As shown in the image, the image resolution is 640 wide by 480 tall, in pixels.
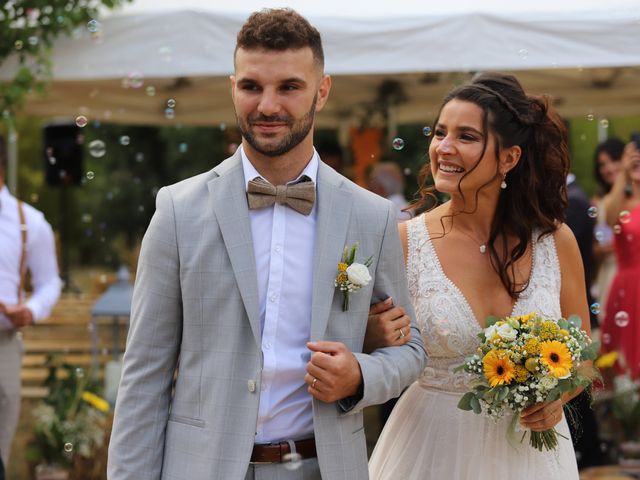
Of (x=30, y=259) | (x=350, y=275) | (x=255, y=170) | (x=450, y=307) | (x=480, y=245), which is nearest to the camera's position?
(x=350, y=275)

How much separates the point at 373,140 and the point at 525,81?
6.01 feet

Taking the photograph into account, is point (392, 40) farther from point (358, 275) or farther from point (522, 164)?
point (358, 275)

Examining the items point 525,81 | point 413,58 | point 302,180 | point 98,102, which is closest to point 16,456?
point 98,102

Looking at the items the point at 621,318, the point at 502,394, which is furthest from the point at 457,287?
the point at 621,318

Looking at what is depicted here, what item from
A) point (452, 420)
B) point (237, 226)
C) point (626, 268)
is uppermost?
point (237, 226)

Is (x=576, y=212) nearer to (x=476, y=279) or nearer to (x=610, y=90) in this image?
(x=476, y=279)

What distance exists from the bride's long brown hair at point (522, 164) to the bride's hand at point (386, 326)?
0.76m

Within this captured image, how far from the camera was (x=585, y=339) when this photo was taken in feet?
10.0

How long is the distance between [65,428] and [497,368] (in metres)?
3.99

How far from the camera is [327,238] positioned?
2574 millimetres

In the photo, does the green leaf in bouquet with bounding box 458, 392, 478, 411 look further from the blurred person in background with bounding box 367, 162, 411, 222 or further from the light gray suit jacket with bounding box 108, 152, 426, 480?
the blurred person in background with bounding box 367, 162, 411, 222

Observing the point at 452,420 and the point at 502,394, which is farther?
the point at 452,420

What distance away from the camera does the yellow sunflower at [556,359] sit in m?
2.88

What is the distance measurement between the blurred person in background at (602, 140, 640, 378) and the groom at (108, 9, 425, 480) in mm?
4329
